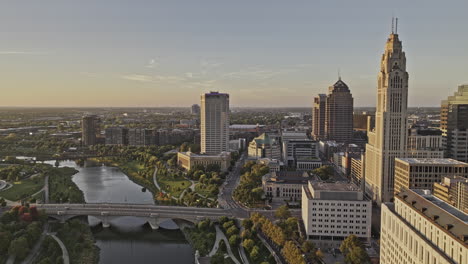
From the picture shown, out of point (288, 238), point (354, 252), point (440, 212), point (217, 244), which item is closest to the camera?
point (440, 212)

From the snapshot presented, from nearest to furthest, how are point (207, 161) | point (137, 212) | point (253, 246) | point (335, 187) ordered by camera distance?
point (253, 246) → point (335, 187) → point (137, 212) → point (207, 161)

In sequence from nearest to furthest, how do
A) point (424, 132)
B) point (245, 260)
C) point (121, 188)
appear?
point (245, 260), point (424, 132), point (121, 188)

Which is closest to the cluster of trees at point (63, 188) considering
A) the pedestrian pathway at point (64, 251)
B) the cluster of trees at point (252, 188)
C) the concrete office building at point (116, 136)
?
the pedestrian pathway at point (64, 251)

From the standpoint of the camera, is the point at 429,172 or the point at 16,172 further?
the point at 16,172

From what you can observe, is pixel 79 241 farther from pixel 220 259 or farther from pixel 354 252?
pixel 354 252

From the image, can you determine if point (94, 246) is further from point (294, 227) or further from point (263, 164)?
point (263, 164)

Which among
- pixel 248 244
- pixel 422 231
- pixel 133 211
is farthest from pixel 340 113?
pixel 422 231

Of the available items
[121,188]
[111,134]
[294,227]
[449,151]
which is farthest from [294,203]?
[111,134]

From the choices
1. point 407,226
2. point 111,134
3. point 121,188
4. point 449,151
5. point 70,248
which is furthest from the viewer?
point 111,134
